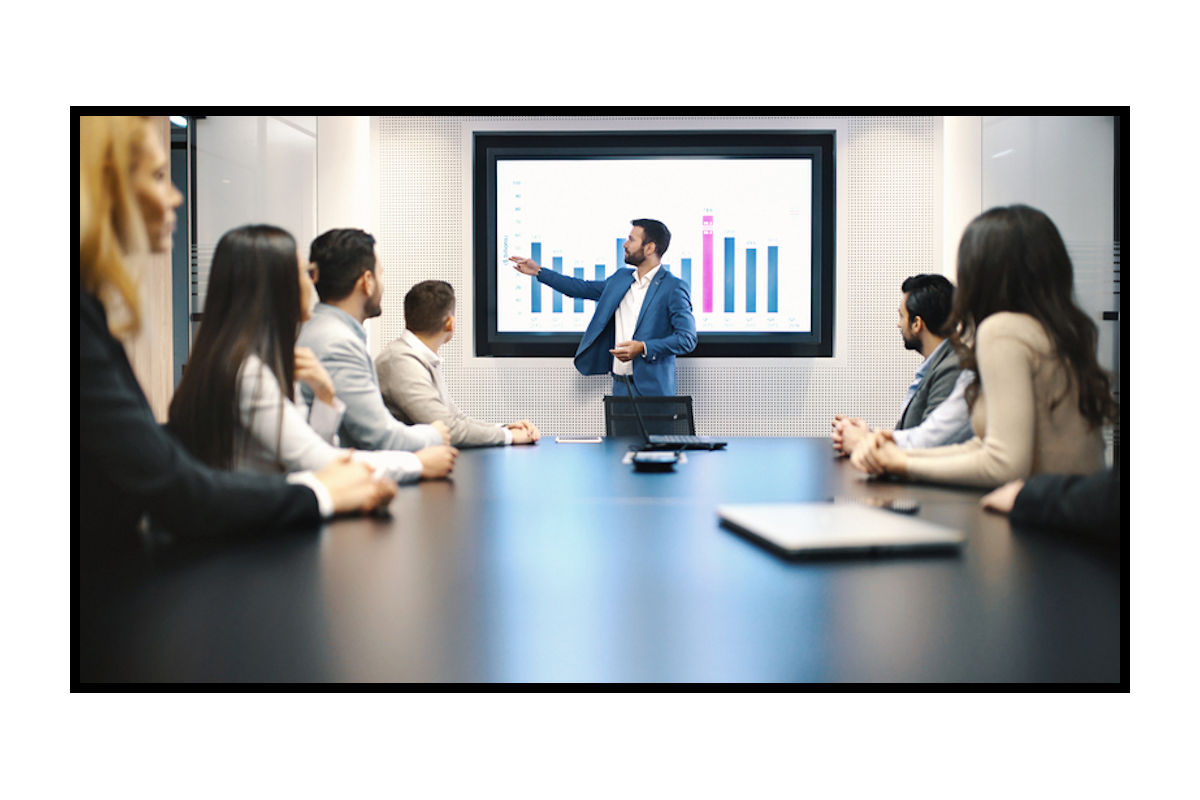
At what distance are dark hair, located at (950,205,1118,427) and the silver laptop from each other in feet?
1.05

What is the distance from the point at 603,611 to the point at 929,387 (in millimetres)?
1387

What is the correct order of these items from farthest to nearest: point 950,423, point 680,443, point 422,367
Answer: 1. point 680,443
2. point 422,367
3. point 950,423

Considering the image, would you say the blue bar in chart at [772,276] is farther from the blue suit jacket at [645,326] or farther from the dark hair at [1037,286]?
the dark hair at [1037,286]

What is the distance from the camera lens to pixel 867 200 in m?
4.79

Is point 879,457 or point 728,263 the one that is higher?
point 728,263

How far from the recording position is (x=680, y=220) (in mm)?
4441

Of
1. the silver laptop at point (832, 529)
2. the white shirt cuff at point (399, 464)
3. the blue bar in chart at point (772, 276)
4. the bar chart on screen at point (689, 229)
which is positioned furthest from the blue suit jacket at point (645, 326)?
the silver laptop at point (832, 529)

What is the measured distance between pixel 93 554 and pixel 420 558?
49 centimetres

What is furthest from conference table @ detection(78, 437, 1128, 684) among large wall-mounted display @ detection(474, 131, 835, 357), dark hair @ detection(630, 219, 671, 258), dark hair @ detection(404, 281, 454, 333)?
large wall-mounted display @ detection(474, 131, 835, 357)

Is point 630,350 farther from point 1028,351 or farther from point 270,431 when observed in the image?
point 270,431

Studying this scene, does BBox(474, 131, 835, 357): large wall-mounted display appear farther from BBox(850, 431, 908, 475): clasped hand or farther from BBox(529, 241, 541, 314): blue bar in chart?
BBox(850, 431, 908, 475): clasped hand

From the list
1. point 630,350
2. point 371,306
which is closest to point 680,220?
point 630,350


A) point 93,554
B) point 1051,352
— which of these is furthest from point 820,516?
point 93,554

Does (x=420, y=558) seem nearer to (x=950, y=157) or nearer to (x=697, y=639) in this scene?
(x=697, y=639)
